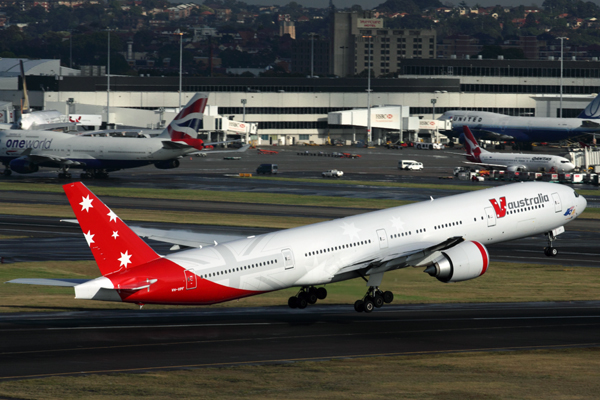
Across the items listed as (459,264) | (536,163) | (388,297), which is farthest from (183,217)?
(536,163)

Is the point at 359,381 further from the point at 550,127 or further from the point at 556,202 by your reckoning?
the point at 550,127

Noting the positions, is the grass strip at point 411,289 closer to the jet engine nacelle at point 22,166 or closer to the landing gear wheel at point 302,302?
the landing gear wheel at point 302,302

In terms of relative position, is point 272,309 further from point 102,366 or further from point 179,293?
point 102,366

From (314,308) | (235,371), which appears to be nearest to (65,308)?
(314,308)

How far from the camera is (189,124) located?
411ft

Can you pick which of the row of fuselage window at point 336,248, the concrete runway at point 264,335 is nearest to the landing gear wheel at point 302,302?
the concrete runway at point 264,335

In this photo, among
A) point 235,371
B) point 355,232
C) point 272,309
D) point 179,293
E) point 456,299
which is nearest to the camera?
point 235,371

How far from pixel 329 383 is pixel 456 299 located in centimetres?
2127

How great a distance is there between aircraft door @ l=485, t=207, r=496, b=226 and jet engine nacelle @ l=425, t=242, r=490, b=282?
6140 mm

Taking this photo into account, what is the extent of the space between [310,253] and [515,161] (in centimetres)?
10326

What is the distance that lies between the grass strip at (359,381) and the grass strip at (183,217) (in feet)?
145

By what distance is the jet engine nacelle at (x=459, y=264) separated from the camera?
46.8 meters

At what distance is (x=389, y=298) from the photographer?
4809 cm

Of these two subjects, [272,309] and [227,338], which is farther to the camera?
[272,309]
